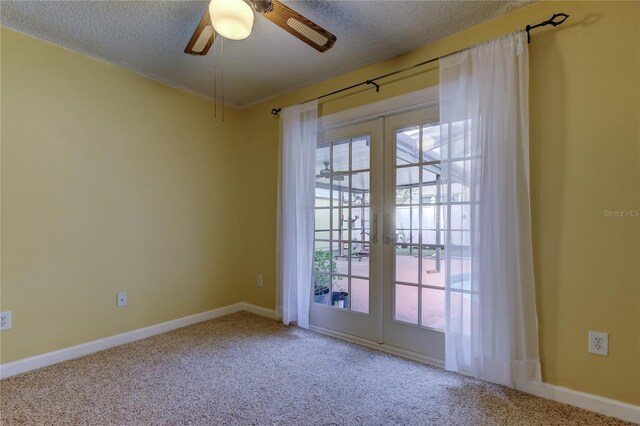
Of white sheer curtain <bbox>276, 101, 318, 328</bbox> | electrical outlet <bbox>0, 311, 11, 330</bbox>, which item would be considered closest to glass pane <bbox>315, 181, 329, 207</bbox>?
white sheer curtain <bbox>276, 101, 318, 328</bbox>

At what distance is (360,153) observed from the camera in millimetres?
2900

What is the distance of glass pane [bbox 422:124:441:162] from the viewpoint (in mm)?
2447

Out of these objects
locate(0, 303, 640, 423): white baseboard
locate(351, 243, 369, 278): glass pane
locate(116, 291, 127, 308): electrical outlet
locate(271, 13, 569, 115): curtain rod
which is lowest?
locate(0, 303, 640, 423): white baseboard

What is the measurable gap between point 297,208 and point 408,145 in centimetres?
118

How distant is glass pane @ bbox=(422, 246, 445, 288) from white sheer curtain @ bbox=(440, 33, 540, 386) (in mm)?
217

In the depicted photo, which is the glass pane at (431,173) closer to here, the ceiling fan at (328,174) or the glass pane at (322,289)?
the ceiling fan at (328,174)

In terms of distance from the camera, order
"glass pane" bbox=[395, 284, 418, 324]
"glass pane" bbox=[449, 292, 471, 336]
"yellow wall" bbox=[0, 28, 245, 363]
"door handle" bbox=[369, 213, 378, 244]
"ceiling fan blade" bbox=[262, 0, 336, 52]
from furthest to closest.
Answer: "door handle" bbox=[369, 213, 378, 244] → "glass pane" bbox=[395, 284, 418, 324] → "yellow wall" bbox=[0, 28, 245, 363] → "glass pane" bbox=[449, 292, 471, 336] → "ceiling fan blade" bbox=[262, 0, 336, 52]

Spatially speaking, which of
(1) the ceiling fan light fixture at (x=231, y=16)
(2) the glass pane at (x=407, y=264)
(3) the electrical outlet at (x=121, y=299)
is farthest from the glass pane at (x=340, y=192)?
(3) the electrical outlet at (x=121, y=299)

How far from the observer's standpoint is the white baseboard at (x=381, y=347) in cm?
241

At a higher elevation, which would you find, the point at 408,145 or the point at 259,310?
the point at 408,145

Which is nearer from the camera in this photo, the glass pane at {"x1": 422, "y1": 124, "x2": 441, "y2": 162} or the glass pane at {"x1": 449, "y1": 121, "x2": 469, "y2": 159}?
the glass pane at {"x1": 449, "y1": 121, "x2": 469, "y2": 159}

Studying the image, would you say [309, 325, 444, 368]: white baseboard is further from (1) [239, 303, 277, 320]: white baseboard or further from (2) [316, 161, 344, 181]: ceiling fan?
(2) [316, 161, 344, 181]: ceiling fan

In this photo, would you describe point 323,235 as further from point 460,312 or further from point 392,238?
point 460,312

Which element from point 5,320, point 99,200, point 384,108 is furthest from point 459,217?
point 5,320
